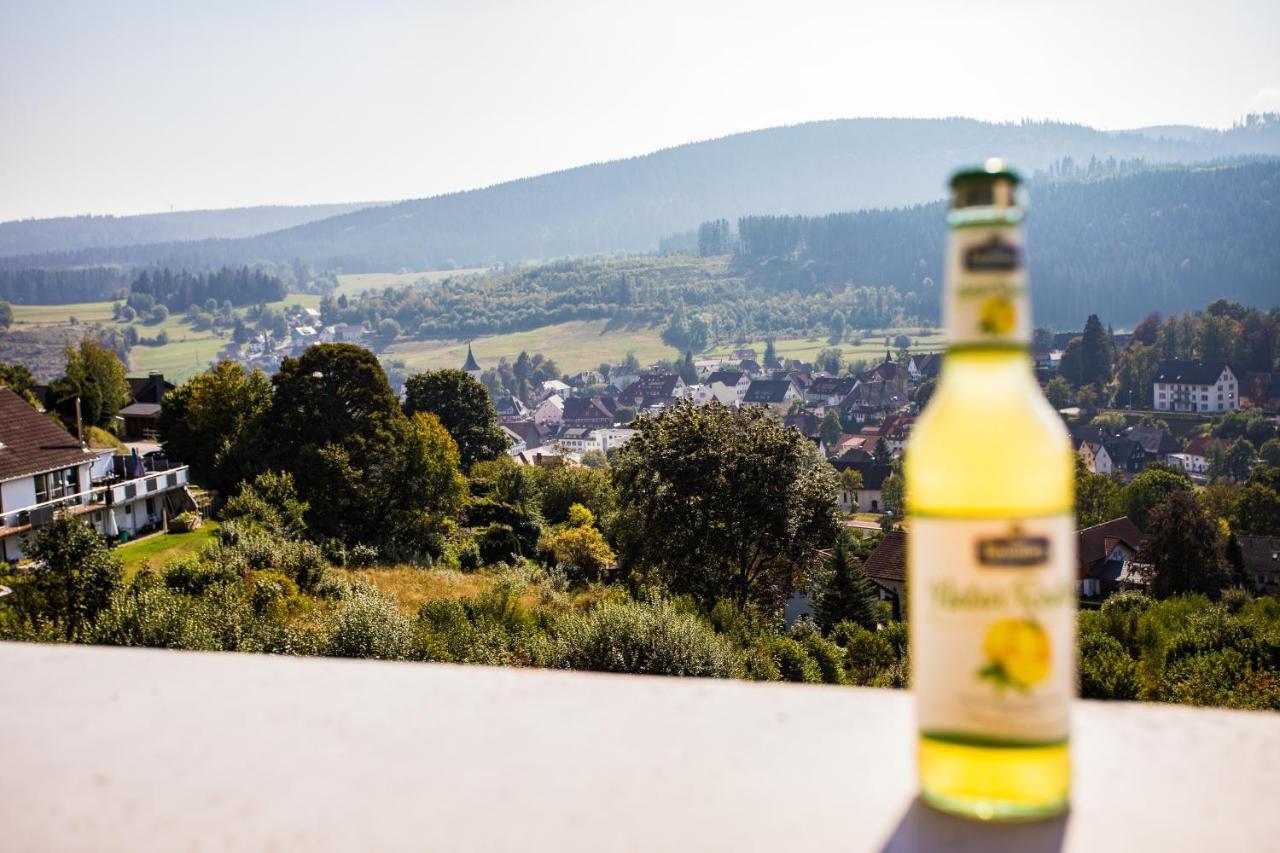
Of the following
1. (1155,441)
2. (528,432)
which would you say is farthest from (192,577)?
(528,432)

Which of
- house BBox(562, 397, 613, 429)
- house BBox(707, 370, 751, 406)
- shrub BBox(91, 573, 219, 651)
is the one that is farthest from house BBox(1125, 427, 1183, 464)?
shrub BBox(91, 573, 219, 651)

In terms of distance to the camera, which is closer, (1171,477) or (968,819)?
(968,819)

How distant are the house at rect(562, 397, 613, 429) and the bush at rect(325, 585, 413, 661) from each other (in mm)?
79819

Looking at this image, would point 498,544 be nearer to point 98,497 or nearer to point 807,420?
point 98,497

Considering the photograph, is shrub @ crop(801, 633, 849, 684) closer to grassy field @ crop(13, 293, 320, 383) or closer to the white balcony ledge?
the white balcony ledge

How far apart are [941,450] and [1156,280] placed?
14763 cm

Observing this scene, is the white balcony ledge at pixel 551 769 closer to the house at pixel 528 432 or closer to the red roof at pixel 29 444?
the red roof at pixel 29 444

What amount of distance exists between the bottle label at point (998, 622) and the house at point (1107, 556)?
35743mm

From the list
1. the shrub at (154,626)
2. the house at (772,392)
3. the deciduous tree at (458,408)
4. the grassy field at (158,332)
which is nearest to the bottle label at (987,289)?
the shrub at (154,626)

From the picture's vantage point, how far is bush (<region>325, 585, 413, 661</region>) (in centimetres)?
1036

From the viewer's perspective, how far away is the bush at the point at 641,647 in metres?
9.77

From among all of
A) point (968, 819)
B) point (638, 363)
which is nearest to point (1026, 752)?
point (968, 819)

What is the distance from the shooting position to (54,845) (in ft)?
2.97

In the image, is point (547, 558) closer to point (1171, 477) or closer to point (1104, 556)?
point (1104, 556)
